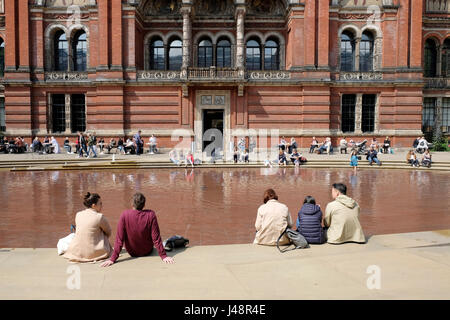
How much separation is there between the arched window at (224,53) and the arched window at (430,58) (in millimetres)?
17332

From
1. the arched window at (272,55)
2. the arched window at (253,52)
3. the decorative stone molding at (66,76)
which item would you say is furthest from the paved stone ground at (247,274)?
the arched window at (253,52)

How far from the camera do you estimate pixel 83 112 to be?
2967 cm


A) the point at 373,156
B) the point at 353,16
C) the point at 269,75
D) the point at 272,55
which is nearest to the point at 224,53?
the point at 272,55

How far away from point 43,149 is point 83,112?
4.37 metres

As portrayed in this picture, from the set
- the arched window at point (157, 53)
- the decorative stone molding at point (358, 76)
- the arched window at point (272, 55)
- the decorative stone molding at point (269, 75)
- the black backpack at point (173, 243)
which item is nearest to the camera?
the black backpack at point (173, 243)

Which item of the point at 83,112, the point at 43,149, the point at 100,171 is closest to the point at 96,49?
the point at 83,112

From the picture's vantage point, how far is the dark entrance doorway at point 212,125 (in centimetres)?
2912

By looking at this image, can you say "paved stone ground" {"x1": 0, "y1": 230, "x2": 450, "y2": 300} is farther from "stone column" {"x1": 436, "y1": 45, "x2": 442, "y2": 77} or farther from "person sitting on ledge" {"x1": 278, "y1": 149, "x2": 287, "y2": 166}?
"stone column" {"x1": 436, "y1": 45, "x2": 442, "y2": 77}

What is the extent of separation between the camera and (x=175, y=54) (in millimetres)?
31312

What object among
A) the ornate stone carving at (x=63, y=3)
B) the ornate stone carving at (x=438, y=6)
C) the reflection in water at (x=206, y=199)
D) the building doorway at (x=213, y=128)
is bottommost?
the reflection in water at (x=206, y=199)

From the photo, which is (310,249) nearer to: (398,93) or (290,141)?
(290,141)

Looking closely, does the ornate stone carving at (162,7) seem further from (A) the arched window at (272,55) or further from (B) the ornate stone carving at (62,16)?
(A) the arched window at (272,55)

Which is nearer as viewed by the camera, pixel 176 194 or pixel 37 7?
pixel 176 194

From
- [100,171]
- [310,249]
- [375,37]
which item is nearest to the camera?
[310,249]
